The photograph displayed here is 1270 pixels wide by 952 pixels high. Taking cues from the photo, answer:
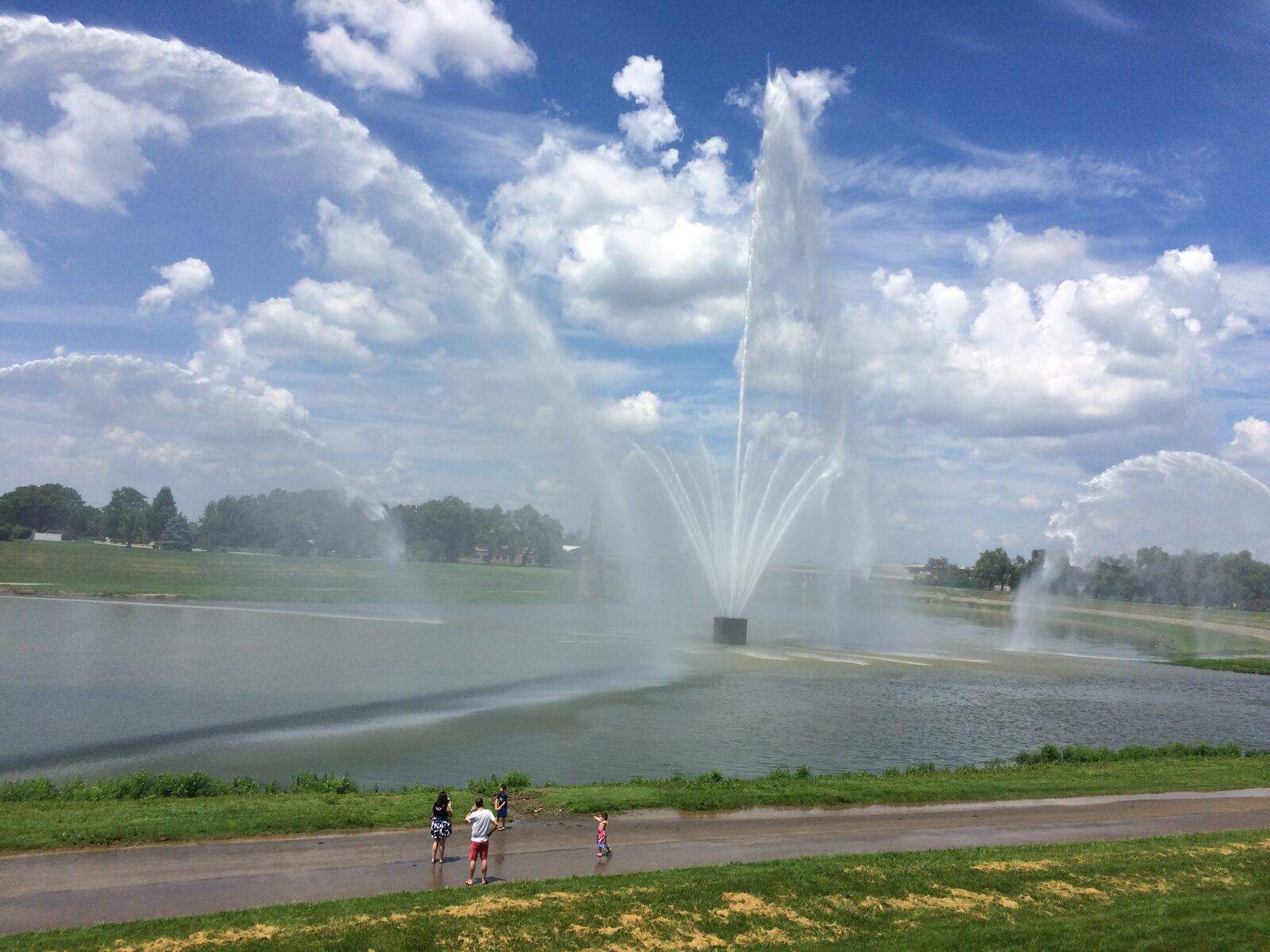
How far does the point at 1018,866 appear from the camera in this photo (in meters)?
16.4

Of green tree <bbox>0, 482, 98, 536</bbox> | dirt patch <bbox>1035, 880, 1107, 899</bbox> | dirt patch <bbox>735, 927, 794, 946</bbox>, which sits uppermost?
green tree <bbox>0, 482, 98, 536</bbox>

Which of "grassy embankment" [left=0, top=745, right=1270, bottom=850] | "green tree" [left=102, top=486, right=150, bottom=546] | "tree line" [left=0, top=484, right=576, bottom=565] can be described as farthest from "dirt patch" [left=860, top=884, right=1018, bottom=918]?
"green tree" [left=102, top=486, right=150, bottom=546]

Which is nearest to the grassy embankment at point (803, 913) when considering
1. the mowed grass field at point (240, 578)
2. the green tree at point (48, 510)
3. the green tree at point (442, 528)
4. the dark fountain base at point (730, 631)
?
the dark fountain base at point (730, 631)

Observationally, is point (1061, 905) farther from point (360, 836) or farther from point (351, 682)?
point (351, 682)

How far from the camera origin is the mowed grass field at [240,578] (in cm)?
9006

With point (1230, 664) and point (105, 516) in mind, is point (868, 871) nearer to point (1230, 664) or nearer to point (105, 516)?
point (1230, 664)

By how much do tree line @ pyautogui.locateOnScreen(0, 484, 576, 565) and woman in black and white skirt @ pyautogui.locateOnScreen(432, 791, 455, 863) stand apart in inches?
4518

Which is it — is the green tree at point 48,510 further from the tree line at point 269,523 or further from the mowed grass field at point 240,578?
the mowed grass field at point 240,578

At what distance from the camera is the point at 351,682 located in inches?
1563

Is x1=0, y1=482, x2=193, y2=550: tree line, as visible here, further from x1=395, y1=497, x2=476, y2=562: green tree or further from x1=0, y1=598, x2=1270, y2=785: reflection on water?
x1=0, y1=598, x2=1270, y2=785: reflection on water

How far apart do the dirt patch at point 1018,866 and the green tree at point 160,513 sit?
149 metres

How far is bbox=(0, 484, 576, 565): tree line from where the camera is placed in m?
130

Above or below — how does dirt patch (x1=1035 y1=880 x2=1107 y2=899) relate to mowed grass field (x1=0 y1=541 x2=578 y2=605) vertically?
above

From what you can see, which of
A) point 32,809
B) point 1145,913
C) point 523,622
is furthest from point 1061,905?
point 523,622
